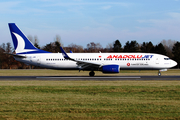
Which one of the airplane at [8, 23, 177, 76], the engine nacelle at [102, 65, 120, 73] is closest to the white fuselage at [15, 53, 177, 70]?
the airplane at [8, 23, 177, 76]

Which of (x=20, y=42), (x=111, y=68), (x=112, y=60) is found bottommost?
(x=111, y=68)

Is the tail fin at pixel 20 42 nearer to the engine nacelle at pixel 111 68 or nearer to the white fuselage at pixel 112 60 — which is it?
the white fuselage at pixel 112 60

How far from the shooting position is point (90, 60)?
3516 centimetres

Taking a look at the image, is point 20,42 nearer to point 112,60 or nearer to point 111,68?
point 112,60

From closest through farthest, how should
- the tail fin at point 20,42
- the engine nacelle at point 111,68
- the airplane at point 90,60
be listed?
the engine nacelle at point 111,68 → the airplane at point 90,60 → the tail fin at point 20,42

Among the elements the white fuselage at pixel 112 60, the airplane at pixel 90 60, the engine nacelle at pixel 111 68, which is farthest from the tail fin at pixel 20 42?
the engine nacelle at pixel 111 68

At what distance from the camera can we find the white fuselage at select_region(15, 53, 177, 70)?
34.1 metres

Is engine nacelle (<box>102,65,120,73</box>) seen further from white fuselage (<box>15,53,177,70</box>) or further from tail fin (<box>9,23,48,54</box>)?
tail fin (<box>9,23,48,54</box>)

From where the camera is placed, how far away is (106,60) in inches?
1361

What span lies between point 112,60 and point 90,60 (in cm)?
345

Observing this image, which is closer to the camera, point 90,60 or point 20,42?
point 90,60

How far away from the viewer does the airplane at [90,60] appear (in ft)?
112

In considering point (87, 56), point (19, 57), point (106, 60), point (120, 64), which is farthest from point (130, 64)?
point (19, 57)

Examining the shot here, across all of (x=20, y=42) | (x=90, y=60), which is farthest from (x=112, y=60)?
(x=20, y=42)
